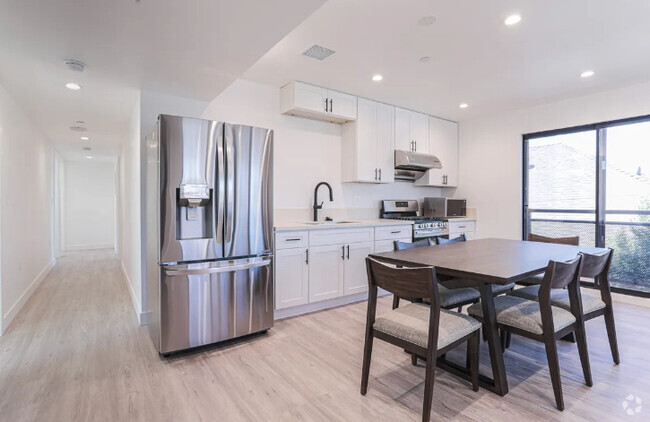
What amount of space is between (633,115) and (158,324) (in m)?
5.27

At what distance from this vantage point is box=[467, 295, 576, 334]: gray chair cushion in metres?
1.91

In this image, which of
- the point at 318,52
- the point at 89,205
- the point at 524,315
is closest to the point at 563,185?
the point at 524,315

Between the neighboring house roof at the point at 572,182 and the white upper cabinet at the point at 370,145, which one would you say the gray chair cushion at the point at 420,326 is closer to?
the white upper cabinet at the point at 370,145

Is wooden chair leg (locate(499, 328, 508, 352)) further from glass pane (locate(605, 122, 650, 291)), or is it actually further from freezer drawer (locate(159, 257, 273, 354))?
glass pane (locate(605, 122, 650, 291))

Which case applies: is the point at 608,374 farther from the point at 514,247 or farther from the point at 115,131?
the point at 115,131

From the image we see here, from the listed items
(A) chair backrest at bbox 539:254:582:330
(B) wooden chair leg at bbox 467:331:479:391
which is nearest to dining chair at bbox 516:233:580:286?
(A) chair backrest at bbox 539:254:582:330

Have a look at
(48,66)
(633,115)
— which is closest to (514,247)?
(633,115)

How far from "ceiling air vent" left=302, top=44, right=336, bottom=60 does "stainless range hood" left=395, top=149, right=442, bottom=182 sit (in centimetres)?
193

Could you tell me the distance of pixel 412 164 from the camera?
455 centimetres

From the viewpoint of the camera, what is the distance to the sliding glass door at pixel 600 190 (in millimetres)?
3816

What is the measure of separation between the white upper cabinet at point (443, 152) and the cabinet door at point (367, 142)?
1194 mm

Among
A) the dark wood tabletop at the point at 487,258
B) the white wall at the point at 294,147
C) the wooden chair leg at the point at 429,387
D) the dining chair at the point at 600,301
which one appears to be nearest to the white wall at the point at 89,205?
the white wall at the point at 294,147

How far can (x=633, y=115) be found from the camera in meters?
3.81

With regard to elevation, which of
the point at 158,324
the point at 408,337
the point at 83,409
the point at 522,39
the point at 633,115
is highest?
the point at 522,39
